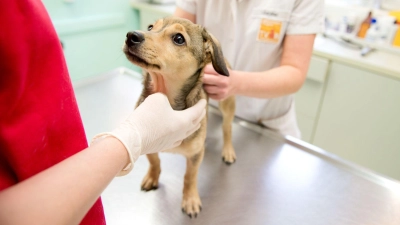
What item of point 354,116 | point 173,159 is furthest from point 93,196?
point 354,116

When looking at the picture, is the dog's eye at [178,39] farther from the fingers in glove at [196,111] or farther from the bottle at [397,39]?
the bottle at [397,39]

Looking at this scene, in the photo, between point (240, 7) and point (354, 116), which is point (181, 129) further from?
point (354, 116)

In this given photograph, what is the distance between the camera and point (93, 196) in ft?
1.75

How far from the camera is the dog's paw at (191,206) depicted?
39.8 inches

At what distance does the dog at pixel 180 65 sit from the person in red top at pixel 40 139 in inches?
11.8

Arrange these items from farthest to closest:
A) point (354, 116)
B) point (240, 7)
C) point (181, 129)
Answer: point (354, 116) < point (240, 7) < point (181, 129)

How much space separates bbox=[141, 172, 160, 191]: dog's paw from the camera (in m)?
1.09

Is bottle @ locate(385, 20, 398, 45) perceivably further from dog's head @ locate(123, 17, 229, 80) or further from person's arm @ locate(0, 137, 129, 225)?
person's arm @ locate(0, 137, 129, 225)

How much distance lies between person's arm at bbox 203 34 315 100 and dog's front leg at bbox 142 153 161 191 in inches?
11.6

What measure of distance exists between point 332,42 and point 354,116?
0.53 metres

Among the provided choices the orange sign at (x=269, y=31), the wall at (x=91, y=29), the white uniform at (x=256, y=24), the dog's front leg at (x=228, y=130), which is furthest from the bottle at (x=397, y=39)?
the wall at (x=91, y=29)

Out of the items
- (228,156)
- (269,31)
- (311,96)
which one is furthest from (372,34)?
(228,156)

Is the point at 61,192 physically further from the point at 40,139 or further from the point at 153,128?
the point at 153,128

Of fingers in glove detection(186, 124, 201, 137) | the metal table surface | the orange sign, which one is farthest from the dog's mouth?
the orange sign
